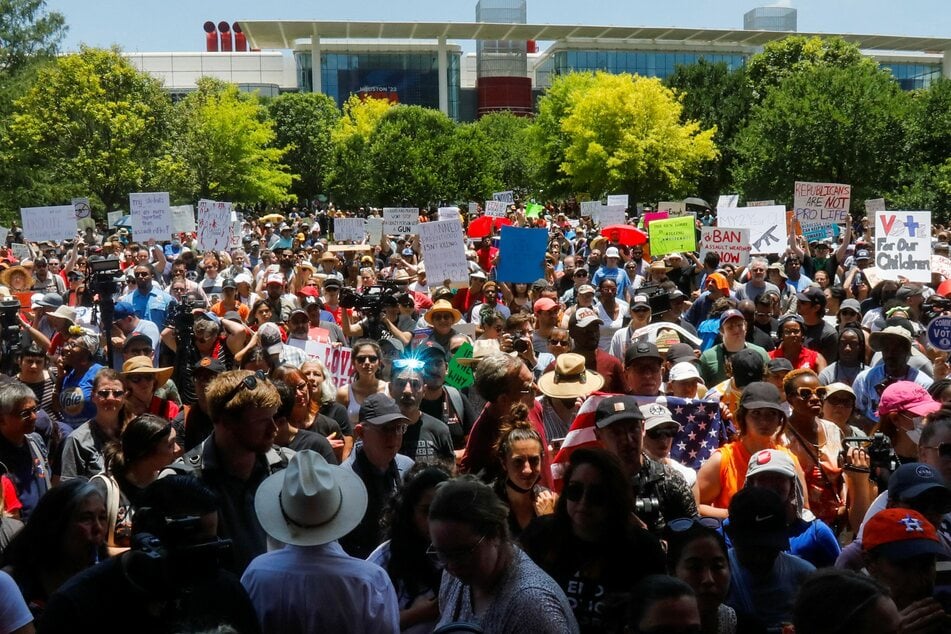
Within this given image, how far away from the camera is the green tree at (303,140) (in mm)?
73062

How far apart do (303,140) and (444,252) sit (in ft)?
210

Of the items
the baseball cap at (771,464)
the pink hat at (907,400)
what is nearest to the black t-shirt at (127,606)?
the baseball cap at (771,464)

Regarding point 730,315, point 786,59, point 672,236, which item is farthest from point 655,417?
point 786,59

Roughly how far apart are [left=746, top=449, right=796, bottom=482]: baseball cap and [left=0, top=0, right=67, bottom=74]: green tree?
51209 mm

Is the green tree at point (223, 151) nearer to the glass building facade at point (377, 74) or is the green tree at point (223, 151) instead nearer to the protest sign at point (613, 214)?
the protest sign at point (613, 214)

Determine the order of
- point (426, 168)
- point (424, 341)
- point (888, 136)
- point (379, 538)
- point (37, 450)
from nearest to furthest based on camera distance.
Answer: point (379, 538), point (37, 450), point (424, 341), point (888, 136), point (426, 168)

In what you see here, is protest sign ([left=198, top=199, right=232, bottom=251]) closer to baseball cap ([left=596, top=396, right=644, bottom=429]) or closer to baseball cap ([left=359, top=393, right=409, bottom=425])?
baseball cap ([left=359, top=393, right=409, bottom=425])

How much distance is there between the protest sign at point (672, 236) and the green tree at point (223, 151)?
1409 inches

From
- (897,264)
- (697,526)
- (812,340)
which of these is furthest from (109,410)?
(897,264)

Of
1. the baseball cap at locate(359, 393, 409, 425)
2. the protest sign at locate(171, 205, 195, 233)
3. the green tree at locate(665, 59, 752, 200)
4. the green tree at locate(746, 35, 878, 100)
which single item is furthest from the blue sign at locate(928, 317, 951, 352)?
the green tree at locate(746, 35, 878, 100)

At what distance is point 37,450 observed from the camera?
18.8ft

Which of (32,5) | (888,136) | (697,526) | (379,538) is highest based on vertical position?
(32,5)

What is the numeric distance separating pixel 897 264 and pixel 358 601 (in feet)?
35.0

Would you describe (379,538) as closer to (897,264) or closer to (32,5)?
(897,264)
